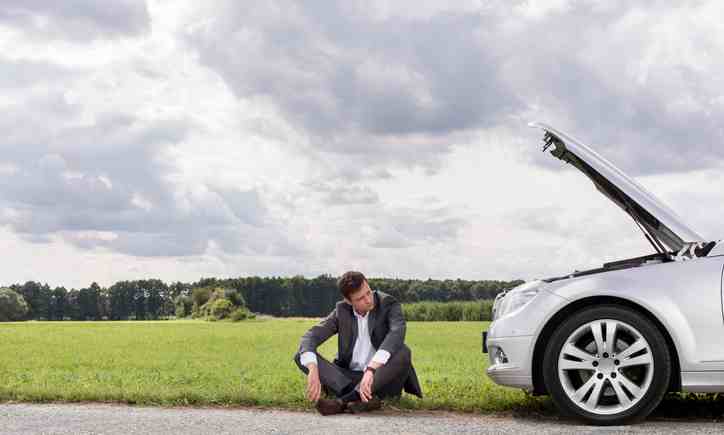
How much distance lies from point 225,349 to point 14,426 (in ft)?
52.7

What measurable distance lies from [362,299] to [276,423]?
1.35 m

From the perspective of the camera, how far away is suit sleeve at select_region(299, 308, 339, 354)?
7.92 metres

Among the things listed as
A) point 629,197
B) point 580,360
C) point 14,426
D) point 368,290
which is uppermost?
point 629,197

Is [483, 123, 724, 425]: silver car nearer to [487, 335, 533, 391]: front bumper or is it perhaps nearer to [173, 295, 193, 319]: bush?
[487, 335, 533, 391]: front bumper

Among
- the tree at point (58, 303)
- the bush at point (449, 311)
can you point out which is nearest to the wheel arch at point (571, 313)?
the bush at point (449, 311)

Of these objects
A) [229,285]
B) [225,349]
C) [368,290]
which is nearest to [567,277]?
[368,290]

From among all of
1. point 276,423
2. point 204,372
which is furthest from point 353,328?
point 204,372

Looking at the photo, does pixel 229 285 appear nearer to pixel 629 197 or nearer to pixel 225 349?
pixel 225 349

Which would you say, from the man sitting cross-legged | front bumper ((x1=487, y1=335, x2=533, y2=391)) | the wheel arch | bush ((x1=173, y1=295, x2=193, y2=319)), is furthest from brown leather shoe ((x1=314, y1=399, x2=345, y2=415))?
bush ((x1=173, y1=295, x2=193, y2=319))

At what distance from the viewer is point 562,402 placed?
7.09m

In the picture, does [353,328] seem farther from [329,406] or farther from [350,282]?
[329,406]

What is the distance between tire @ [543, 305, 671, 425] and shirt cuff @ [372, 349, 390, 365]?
1.41 meters

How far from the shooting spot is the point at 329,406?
7535 mm

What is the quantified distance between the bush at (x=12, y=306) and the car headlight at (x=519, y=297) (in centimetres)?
6663
